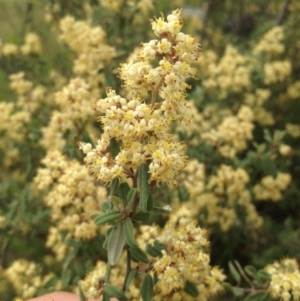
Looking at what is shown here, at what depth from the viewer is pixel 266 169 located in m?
2.85

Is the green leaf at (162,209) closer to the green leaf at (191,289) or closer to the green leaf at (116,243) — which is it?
the green leaf at (116,243)

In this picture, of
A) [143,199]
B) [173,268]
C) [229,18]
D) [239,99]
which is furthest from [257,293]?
[229,18]

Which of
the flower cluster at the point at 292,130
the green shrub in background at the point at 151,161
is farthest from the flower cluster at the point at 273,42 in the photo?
the flower cluster at the point at 292,130

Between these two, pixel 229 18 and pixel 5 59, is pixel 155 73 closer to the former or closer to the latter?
pixel 5 59

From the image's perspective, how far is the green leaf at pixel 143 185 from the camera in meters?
1.51

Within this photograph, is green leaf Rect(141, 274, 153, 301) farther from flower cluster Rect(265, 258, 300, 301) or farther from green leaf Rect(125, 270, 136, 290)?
flower cluster Rect(265, 258, 300, 301)

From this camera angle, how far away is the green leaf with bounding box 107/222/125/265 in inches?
64.7

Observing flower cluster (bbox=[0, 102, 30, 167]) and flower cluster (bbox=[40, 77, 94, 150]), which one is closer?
flower cluster (bbox=[40, 77, 94, 150])

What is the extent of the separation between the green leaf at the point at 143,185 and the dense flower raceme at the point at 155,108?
2cm

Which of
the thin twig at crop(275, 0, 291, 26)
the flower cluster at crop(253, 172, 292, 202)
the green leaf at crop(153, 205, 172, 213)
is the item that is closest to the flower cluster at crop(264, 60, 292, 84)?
the thin twig at crop(275, 0, 291, 26)

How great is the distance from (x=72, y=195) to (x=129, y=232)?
0.56 metres

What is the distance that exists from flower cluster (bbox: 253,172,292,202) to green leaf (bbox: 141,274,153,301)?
61.0 inches

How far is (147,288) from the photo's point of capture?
1765 mm

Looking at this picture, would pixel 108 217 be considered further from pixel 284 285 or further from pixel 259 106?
pixel 259 106
